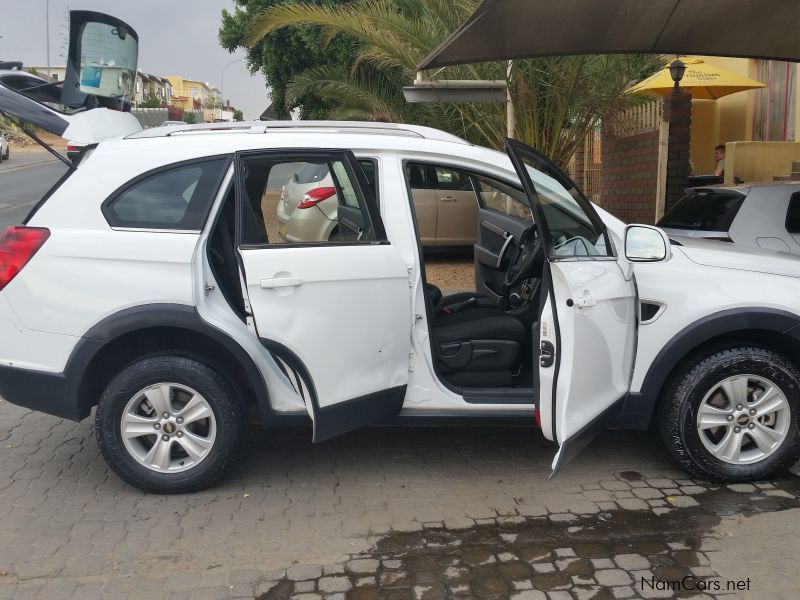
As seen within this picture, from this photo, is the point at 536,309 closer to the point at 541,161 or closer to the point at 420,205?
the point at 541,161

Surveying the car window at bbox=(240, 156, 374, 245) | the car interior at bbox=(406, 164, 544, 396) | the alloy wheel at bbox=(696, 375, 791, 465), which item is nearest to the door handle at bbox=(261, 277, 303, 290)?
the car window at bbox=(240, 156, 374, 245)

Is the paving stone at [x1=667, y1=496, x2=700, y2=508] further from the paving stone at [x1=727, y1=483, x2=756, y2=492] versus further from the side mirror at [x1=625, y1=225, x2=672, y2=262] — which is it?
the side mirror at [x1=625, y1=225, x2=672, y2=262]

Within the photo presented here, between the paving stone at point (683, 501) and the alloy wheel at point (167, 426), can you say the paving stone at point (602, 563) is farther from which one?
the alloy wheel at point (167, 426)

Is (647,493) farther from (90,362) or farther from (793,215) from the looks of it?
(793,215)

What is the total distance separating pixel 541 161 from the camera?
13.7 ft

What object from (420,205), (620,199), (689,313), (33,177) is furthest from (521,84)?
(33,177)

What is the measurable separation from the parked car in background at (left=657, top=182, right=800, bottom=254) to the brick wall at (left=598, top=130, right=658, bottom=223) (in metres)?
4.77

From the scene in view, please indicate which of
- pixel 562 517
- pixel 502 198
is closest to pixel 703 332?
pixel 562 517

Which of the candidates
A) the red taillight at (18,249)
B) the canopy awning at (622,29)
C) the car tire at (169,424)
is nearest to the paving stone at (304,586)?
the car tire at (169,424)

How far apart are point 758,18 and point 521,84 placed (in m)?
2.90

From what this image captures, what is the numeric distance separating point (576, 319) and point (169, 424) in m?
2.10

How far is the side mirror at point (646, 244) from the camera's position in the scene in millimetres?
4137

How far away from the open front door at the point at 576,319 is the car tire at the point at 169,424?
162cm

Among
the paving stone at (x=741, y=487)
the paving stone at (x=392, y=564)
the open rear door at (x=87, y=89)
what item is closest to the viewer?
the paving stone at (x=392, y=564)
